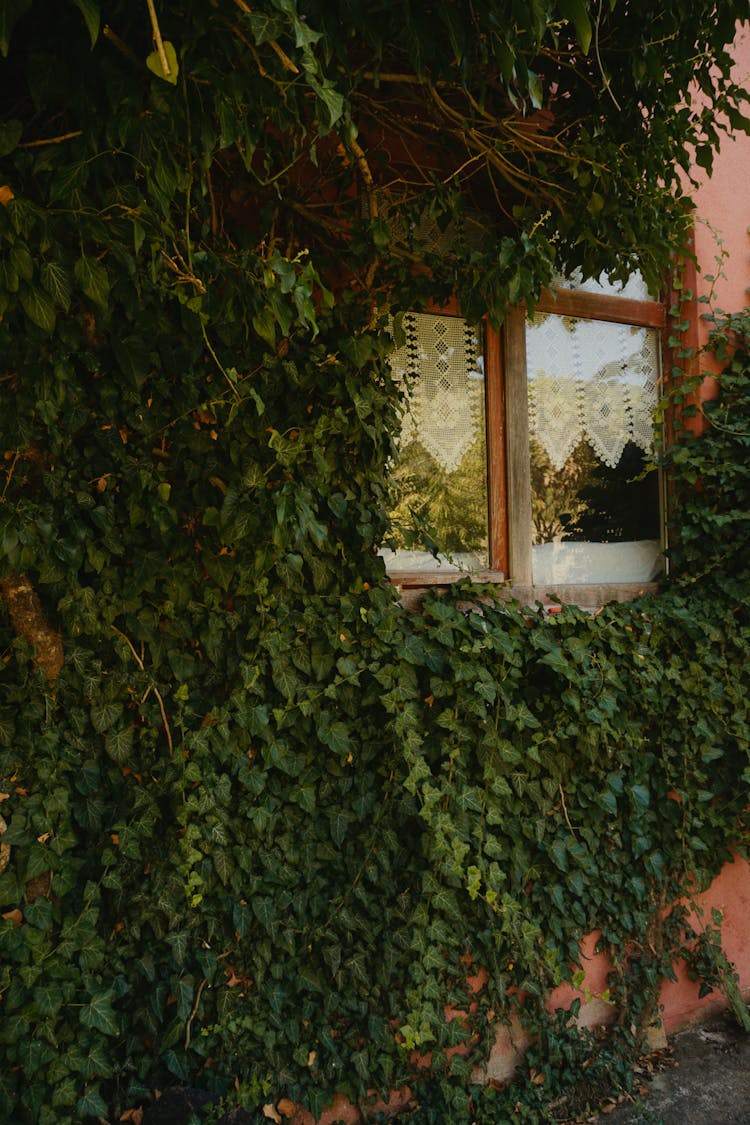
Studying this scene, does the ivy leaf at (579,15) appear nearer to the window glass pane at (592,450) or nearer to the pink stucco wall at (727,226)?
the window glass pane at (592,450)

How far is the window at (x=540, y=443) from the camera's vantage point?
3.49 metres

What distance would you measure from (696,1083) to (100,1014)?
7.92 ft

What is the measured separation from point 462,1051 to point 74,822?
173 cm

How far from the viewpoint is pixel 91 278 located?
2178mm

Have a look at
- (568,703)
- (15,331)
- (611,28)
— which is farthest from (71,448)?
(611,28)

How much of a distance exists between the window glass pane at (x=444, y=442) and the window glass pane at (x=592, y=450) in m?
0.33

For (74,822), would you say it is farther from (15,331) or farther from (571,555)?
(571,555)

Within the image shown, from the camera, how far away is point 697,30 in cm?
249

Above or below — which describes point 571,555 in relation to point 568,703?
above

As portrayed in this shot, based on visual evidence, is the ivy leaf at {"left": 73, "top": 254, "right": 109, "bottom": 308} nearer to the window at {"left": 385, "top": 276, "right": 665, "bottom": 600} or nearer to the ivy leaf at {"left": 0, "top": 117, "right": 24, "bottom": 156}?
the ivy leaf at {"left": 0, "top": 117, "right": 24, "bottom": 156}

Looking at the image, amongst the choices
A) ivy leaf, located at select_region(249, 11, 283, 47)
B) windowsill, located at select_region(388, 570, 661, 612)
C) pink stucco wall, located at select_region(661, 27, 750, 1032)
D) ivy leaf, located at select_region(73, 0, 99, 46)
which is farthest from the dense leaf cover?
pink stucco wall, located at select_region(661, 27, 750, 1032)

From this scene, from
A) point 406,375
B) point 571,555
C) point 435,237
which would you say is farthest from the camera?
point 571,555

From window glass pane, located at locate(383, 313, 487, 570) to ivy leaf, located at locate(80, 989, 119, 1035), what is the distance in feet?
6.20

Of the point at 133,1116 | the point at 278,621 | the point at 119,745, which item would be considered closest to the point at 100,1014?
the point at 133,1116
